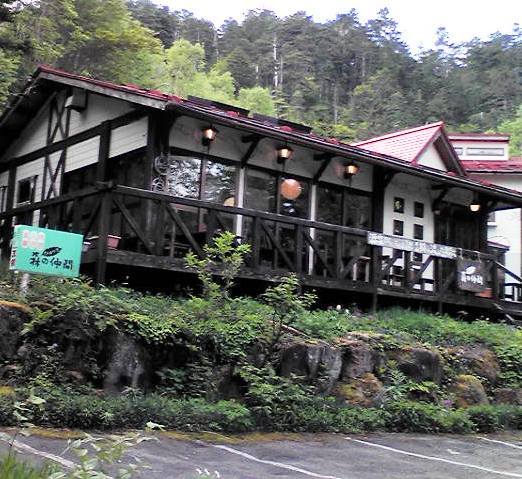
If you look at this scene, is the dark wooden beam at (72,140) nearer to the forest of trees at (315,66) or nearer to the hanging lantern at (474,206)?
the hanging lantern at (474,206)

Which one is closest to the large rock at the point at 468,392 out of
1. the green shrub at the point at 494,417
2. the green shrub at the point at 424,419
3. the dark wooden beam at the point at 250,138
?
the green shrub at the point at 494,417

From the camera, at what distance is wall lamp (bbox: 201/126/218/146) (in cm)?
1229

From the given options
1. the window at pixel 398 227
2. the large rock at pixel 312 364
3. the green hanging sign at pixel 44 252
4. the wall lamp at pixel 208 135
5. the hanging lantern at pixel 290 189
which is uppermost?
the wall lamp at pixel 208 135

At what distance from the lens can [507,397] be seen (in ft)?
34.9

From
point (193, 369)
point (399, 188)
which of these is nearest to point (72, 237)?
point (193, 369)

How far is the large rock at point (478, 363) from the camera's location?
35.3 feet

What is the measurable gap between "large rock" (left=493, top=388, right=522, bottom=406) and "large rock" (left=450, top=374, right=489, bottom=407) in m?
0.39

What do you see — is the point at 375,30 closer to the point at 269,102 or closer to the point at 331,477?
the point at 269,102

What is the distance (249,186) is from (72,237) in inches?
230

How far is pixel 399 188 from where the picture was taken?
16.1 metres

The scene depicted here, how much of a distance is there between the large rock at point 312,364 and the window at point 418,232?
8.23m

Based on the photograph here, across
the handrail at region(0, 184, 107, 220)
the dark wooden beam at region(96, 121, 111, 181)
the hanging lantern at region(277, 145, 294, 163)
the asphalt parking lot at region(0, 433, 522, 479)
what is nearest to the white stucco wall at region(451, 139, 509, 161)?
the hanging lantern at region(277, 145, 294, 163)

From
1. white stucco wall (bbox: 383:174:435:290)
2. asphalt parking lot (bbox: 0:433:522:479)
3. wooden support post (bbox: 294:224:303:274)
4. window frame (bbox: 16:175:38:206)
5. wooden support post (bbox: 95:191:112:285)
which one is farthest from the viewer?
window frame (bbox: 16:175:38:206)

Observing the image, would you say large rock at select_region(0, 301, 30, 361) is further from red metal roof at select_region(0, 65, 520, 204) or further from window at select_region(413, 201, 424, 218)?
window at select_region(413, 201, 424, 218)
